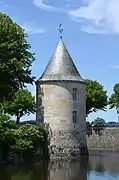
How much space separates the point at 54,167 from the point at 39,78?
43.4 ft

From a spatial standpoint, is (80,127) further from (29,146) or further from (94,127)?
(94,127)

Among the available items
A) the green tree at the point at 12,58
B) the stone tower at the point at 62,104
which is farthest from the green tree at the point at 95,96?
the green tree at the point at 12,58

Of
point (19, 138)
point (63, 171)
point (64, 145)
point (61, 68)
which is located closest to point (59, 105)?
point (61, 68)

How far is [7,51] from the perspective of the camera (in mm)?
39844

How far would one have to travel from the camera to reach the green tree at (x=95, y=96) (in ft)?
214

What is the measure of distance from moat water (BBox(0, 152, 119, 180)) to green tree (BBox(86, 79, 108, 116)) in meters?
26.6

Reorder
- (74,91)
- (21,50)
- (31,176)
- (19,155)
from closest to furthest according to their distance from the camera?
(31,176) → (19,155) → (21,50) → (74,91)

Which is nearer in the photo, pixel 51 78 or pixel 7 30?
pixel 7 30

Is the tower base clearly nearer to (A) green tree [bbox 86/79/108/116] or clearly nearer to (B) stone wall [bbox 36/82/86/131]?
(B) stone wall [bbox 36/82/86/131]

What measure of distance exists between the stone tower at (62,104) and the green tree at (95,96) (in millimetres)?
20403

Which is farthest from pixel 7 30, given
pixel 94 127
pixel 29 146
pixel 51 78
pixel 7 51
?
pixel 94 127

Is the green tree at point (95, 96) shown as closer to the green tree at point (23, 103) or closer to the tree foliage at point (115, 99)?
the tree foliage at point (115, 99)

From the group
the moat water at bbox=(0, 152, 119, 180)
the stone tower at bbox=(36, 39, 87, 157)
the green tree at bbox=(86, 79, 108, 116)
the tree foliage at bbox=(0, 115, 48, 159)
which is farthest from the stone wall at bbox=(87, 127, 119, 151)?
the moat water at bbox=(0, 152, 119, 180)

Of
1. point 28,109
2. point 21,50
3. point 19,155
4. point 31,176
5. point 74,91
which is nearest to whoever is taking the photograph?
point 31,176
